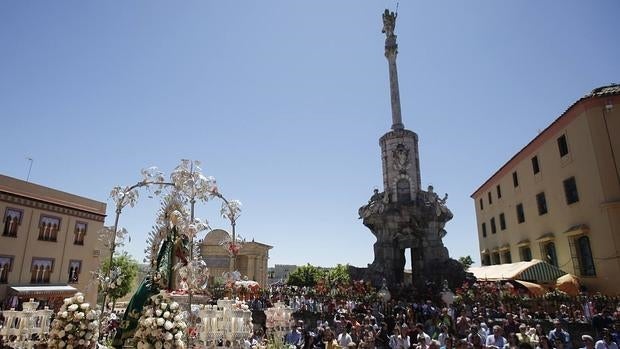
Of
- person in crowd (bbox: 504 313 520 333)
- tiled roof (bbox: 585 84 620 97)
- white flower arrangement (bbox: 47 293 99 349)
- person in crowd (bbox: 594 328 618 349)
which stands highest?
tiled roof (bbox: 585 84 620 97)

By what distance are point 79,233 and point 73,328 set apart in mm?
25313

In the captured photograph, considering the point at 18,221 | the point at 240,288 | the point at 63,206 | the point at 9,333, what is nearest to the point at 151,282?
the point at 240,288

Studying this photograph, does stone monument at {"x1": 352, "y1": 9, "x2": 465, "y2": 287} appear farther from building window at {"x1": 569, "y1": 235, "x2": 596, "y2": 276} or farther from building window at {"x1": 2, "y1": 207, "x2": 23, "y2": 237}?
building window at {"x1": 2, "y1": 207, "x2": 23, "y2": 237}

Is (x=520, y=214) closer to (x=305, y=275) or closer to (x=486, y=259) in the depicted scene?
(x=486, y=259)

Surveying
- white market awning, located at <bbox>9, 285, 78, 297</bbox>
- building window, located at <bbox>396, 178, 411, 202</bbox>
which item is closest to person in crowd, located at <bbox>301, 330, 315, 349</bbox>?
white market awning, located at <bbox>9, 285, 78, 297</bbox>

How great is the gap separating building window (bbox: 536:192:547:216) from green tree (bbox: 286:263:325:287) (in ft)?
121

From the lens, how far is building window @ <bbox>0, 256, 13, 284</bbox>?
23.0m

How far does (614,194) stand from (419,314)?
12150 mm

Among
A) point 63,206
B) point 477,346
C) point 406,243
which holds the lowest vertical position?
point 477,346

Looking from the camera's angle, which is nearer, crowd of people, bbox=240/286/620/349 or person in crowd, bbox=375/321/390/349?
crowd of people, bbox=240/286/620/349

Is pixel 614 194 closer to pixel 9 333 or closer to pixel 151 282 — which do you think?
pixel 151 282

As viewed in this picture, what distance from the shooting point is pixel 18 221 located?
24188 mm

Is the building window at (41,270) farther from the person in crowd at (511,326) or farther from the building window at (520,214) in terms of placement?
the building window at (520,214)

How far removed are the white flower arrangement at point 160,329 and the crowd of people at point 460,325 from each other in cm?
317
